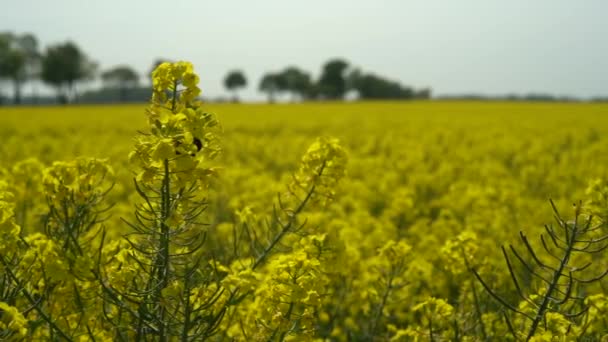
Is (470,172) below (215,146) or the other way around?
below

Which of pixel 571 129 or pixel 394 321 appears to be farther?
pixel 571 129

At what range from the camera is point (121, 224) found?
5.36 metres

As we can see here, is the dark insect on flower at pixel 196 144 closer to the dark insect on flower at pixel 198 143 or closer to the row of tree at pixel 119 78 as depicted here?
the dark insect on flower at pixel 198 143

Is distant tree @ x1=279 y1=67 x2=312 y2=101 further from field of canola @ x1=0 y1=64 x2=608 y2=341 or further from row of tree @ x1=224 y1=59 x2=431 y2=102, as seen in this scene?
field of canola @ x1=0 y1=64 x2=608 y2=341

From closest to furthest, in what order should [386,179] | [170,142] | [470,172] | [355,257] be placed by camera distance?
[170,142], [355,257], [386,179], [470,172]

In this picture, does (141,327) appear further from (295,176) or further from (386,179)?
(386,179)

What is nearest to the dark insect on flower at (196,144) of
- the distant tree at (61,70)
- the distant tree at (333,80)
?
the distant tree at (61,70)

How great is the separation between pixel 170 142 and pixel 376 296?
2.03 m

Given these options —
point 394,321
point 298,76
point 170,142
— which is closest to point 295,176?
point 170,142

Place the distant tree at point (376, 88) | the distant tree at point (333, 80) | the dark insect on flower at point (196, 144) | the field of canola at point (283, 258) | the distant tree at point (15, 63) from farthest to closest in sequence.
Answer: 1. the distant tree at point (376, 88)
2. the distant tree at point (333, 80)
3. the distant tree at point (15, 63)
4. the field of canola at point (283, 258)
5. the dark insect on flower at point (196, 144)

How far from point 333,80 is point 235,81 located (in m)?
14.0

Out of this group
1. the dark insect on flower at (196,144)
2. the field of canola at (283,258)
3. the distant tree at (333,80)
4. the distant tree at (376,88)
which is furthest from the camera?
the distant tree at (376,88)

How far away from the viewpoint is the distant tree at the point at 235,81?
269 ft

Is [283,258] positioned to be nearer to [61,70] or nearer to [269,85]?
[61,70]
